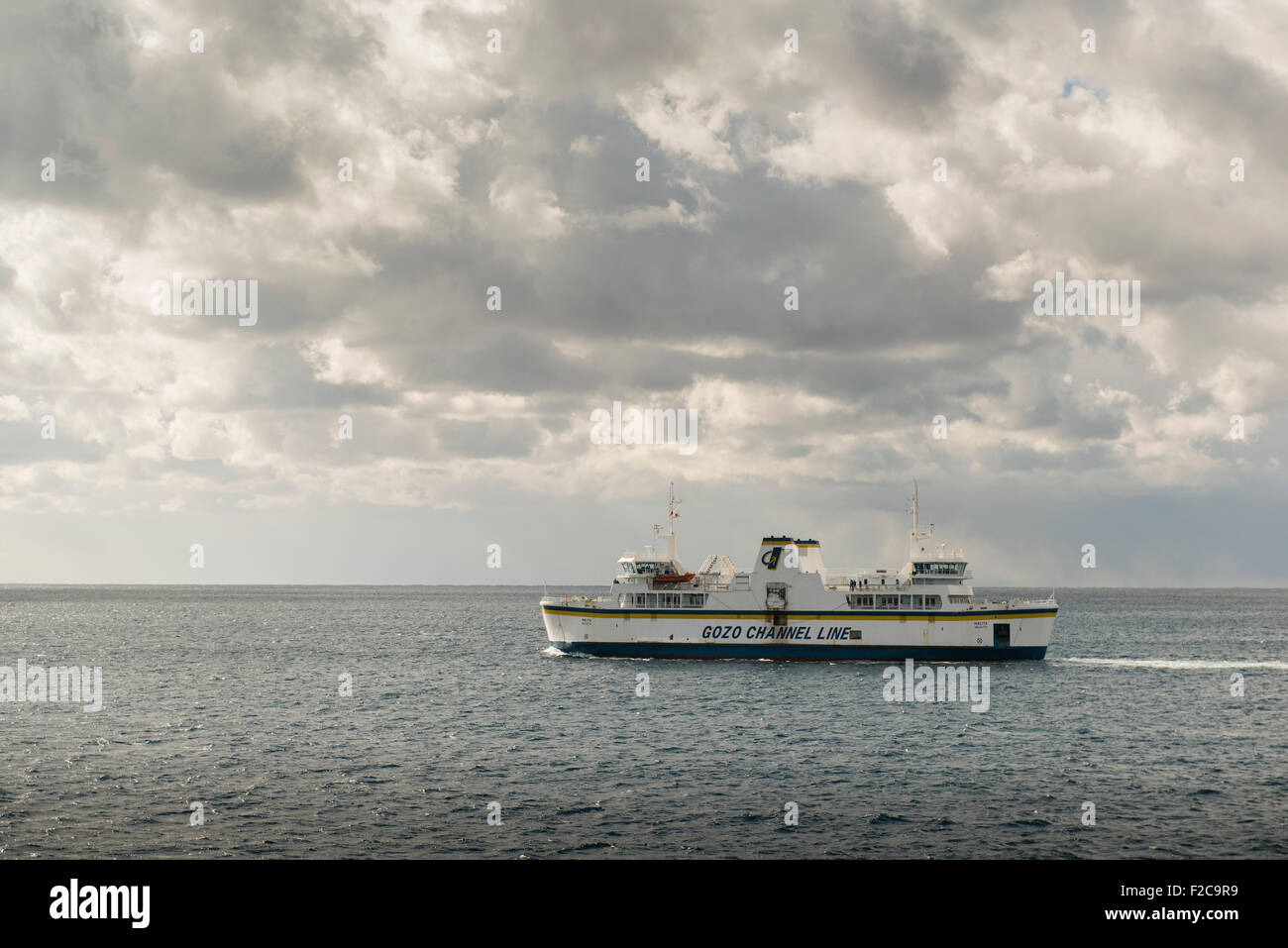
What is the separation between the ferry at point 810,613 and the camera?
74938 mm

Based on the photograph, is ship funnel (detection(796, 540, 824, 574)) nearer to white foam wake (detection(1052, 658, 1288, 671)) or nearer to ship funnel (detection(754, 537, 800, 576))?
ship funnel (detection(754, 537, 800, 576))

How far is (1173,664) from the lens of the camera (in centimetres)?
9231

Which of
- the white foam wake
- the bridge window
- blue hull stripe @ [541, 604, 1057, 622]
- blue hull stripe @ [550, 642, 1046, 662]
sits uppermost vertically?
the bridge window

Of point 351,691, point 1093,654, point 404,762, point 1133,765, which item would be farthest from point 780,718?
point 1093,654

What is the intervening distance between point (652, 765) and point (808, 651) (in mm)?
36740

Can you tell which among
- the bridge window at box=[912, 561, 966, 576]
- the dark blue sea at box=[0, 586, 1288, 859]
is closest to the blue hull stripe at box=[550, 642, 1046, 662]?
the dark blue sea at box=[0, 586, 1288, 859]

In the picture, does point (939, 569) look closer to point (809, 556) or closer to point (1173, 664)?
point (809, 556)

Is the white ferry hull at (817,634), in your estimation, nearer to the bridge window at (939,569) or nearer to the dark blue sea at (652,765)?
the dark blue sea at (652,765)

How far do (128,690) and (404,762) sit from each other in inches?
1605

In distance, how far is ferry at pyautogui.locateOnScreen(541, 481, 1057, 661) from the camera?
7494 cm

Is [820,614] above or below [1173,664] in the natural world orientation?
above

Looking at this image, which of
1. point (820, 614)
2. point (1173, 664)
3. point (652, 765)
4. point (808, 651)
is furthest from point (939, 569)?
point (652, 765)

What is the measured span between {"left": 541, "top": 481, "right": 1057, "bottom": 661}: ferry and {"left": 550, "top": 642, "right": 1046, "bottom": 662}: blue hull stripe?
0.08 m
